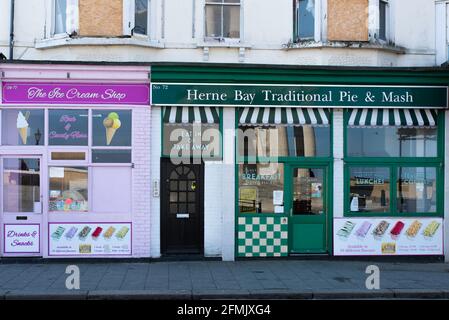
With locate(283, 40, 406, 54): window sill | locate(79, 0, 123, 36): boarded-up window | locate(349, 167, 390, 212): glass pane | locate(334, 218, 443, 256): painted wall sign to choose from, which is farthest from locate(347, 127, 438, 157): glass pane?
locate(79, 0, 123, 36): boarded-up window

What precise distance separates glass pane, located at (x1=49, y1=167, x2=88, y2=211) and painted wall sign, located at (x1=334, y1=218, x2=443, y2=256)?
5.79 m

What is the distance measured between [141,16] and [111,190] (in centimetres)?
399

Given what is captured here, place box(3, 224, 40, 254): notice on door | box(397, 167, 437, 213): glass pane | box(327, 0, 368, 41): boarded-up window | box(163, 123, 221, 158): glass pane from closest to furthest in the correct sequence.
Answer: box(3, 224, 40, 254): notice on door, box(163, 123, 221, 158): glass pane, box(327, 0, 368, 41): boarded-up window, box(397, 167, 437, 213): glass pane

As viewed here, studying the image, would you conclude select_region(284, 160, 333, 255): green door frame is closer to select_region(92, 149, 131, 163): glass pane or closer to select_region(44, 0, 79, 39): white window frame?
select_region(92, 149, 131, 163): glass pane

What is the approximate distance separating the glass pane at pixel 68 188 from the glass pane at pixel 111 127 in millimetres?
787

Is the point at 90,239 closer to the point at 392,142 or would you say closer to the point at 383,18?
the point at 392,142

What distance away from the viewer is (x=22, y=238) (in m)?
12.8

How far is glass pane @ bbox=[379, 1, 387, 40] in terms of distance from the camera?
13984 millimetres

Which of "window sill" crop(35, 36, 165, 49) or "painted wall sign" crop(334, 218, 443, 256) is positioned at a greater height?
"window sill" crop(35, 36, 165, 49)

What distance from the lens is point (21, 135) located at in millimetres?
12953

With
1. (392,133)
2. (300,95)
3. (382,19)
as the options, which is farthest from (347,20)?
(392,133)

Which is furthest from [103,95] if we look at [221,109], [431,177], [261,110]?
[431,177]

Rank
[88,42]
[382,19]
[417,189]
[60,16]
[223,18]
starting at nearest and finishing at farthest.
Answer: [88,42] < [60,16] < [223,18] < [417,189] < [382,19]

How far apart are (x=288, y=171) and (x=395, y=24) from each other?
4.38m
